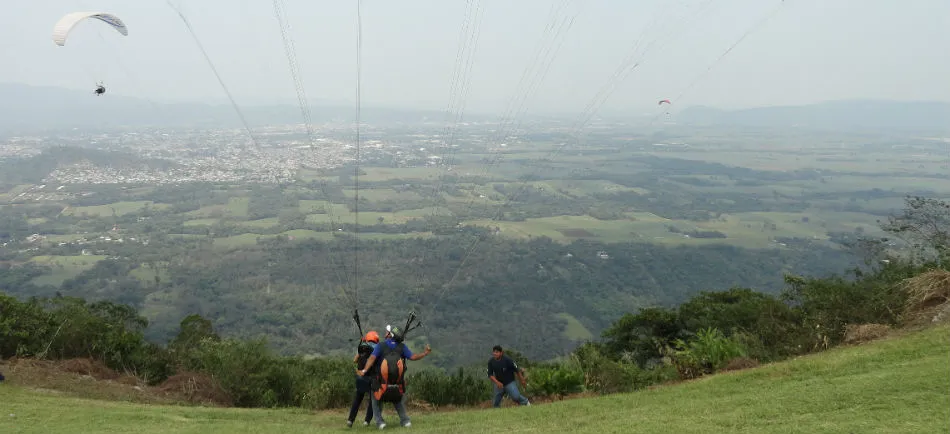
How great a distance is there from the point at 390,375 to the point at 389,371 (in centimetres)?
7

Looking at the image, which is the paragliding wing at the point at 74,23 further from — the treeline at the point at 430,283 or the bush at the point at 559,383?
the treeline at the point at 430,283

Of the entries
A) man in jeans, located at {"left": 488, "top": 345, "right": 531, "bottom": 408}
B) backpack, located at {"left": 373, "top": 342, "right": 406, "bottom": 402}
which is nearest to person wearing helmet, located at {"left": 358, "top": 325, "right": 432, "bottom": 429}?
backpack, located at {"left": 373, "top": 342, "right": 406, "bottom": 402}

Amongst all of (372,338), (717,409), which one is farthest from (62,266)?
(717,409)

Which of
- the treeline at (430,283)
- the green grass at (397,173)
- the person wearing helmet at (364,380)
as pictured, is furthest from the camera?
the green grass at (397,173)

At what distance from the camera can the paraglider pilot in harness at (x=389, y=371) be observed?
868cm

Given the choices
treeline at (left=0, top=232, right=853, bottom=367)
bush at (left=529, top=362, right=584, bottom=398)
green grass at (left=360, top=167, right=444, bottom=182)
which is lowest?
treeline at (left=0, top=232, right=853, bottom=367)

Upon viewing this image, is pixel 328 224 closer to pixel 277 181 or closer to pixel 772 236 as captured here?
pixel 277 181

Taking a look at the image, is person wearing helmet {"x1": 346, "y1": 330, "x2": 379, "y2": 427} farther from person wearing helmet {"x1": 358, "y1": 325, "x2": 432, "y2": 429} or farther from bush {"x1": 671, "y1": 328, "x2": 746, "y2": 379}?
bush {"x1": 671, "y1": 328, "x2": 746, "y2": 379}

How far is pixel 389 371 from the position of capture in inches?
342

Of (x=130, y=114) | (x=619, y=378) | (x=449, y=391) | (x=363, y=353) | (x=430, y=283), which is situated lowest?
(x=430, y=283)

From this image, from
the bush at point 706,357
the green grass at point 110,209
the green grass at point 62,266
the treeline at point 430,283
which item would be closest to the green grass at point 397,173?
the treeline at point 430,283

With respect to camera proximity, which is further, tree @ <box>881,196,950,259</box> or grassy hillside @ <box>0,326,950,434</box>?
tree @ <box>881,196,950,259</box>

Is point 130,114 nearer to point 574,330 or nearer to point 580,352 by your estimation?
point 574,330

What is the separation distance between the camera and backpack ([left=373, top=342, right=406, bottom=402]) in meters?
8.67
